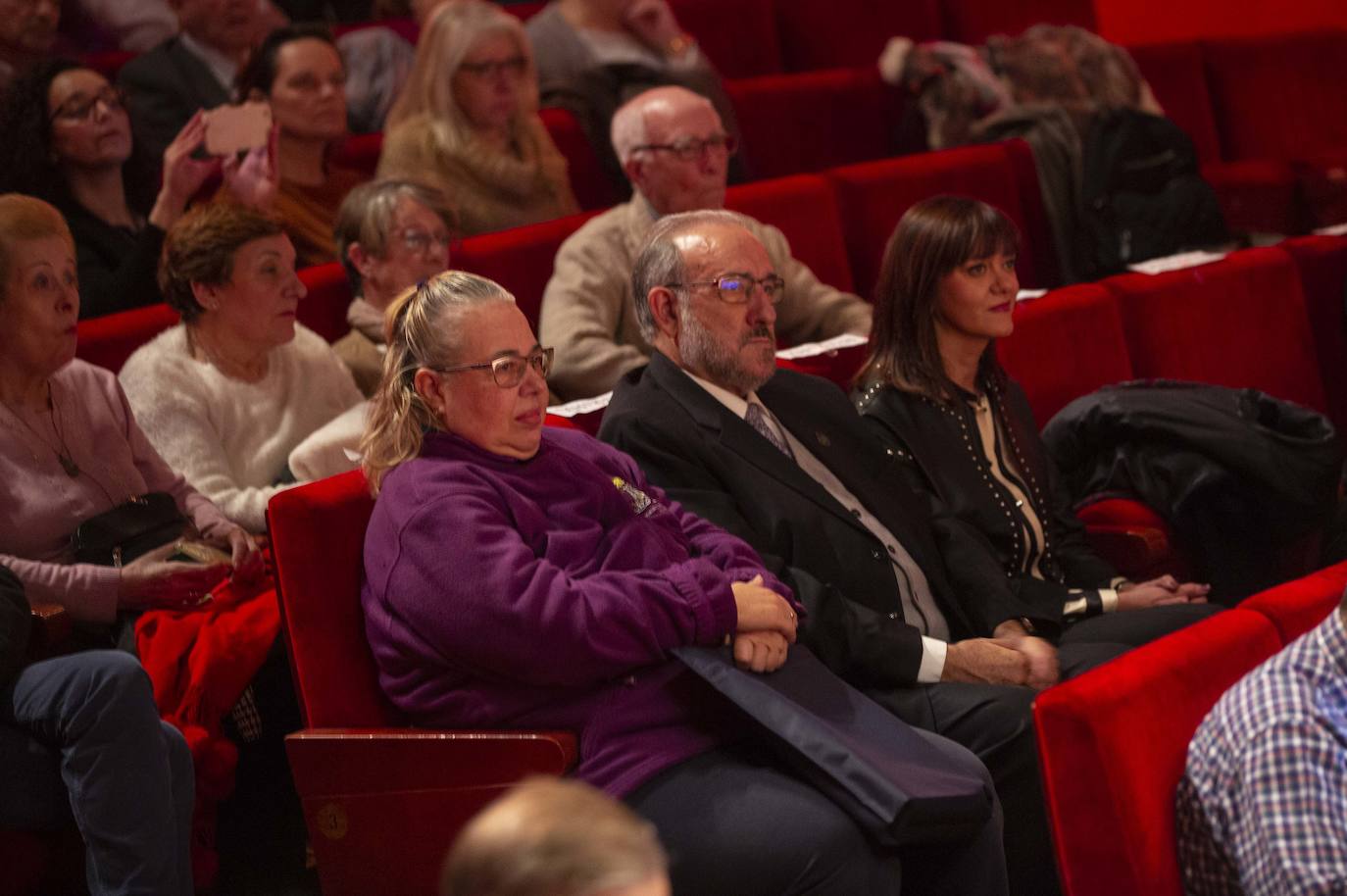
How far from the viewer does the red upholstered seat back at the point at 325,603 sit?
4.70ft

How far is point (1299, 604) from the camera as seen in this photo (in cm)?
129

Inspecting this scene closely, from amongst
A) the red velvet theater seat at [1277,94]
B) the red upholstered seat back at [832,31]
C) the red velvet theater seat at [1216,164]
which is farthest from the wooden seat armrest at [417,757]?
the red velvet theater seat at [1277,94]

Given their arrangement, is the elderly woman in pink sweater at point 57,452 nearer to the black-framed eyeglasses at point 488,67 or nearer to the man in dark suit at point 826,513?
the man in dark suit at point 826,513

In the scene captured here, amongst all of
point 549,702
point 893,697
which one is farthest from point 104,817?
point 893,697

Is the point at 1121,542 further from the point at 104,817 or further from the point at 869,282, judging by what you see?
the point at 104,817

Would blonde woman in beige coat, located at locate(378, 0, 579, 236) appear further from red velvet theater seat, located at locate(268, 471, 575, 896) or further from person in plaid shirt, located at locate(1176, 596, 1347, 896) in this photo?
person in plaid shirt, located at locate(1176, 596, 1347, 896)

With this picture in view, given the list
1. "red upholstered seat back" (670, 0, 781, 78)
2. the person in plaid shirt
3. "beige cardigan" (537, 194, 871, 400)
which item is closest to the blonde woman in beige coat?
"beige cardigan" (537, 194, 871, 400)

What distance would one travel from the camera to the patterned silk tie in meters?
1.78

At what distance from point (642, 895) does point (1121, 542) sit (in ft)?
4.67

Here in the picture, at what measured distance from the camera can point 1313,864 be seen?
3.33ft

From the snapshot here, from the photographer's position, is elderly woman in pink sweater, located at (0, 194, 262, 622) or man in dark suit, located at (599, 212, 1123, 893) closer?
man in dark suit, located at (599, 212, 1123, 893)

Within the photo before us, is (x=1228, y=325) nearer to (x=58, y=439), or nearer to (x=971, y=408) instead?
(x=971, y=408)

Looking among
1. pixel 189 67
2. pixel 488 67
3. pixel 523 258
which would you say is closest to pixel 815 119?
pixel 488 67

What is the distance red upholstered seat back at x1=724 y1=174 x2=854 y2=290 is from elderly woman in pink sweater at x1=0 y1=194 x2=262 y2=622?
1165 mm
